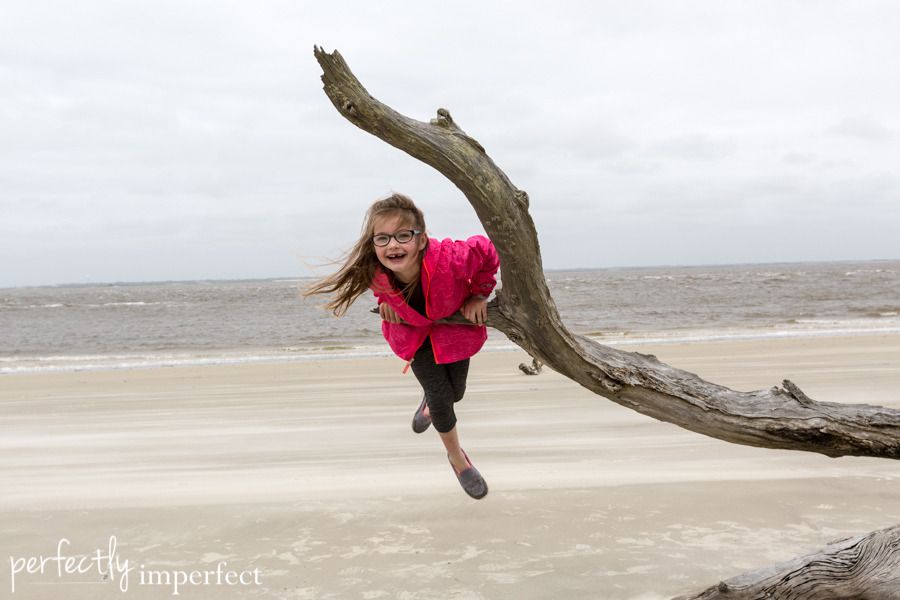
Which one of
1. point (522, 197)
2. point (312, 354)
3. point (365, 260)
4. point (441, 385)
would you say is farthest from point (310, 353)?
point (522, 197)

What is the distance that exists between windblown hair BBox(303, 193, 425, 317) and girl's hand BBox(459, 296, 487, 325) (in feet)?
1.03

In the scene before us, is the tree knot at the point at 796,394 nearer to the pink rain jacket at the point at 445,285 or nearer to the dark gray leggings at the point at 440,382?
the pink rain jacket at the point at 445,285

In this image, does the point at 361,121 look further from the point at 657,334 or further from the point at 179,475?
the point at 657,334

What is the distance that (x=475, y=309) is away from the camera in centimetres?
303

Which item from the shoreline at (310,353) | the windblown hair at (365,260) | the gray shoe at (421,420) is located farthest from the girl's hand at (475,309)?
the shoreline at (310,353)

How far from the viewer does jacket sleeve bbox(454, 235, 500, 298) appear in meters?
3.22

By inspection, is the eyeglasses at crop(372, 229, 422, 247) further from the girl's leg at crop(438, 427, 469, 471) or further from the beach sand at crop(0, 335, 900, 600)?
the beach sand at crop(0, 335, 900, 600)

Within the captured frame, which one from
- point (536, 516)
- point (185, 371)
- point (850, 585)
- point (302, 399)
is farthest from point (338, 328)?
point (850, 585)

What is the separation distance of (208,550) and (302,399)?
17.0 feet

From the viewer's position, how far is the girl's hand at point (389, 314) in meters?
3.52

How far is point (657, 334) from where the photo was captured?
61.0 feet

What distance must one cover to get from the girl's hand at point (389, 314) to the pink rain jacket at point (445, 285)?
1.4 inches

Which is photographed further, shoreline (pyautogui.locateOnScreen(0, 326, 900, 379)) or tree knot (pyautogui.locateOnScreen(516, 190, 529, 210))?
shoreline (pyautogui.locateOnScreen(0, 326, 900, 379))

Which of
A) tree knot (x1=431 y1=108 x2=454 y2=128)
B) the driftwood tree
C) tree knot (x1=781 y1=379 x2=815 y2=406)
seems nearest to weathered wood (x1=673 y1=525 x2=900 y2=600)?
the driftwood tree
